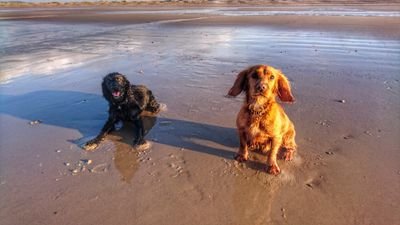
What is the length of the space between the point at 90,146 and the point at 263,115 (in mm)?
2170

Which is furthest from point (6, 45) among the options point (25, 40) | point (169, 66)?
point (169, 66)

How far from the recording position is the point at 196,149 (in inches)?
169

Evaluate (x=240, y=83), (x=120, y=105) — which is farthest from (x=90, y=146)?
(x=240, y=83)

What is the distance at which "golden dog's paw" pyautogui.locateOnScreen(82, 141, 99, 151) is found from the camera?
432 cm

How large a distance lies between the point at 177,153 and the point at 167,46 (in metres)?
7.45

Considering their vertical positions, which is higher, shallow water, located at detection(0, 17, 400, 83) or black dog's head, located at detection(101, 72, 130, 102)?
black dog's head, located at detection(101, 72, 130, 102)

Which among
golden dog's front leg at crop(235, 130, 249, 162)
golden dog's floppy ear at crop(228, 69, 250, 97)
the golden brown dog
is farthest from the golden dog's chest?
golden dog's floppy ear at crop(228, 69, 250, 97)

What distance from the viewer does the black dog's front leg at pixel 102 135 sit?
14.3ft

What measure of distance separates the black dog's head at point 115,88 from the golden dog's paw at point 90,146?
714 millimetres

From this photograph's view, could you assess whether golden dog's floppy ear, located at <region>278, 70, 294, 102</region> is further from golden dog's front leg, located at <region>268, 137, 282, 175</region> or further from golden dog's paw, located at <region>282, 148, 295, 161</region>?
golden dog's paw, located at <region>282, 148, 295, 161</region>

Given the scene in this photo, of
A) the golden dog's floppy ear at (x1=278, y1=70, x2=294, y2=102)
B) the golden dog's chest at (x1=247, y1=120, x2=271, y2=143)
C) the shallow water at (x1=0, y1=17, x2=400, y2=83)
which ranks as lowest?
the shallow water at (x1=0, y1=17, x2=400, y2=83)

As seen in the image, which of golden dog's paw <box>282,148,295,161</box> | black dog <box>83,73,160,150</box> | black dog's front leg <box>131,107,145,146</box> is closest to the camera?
golden dog's paw <box>282,148,295,161</box>

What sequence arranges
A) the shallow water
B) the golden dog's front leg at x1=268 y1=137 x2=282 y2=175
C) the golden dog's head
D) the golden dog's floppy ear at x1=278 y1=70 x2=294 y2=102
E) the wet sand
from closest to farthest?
the wet sand < the golden dog's head < the golden dog's front leg at x1=268 y1=137 x2=282 y2=175 < the golden dog's floppy ear at x1=278 y1=70 x2=294 y2=102 < the shallow water

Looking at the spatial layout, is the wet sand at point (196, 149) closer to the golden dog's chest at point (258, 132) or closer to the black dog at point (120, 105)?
the black dog at point (120, 105)
